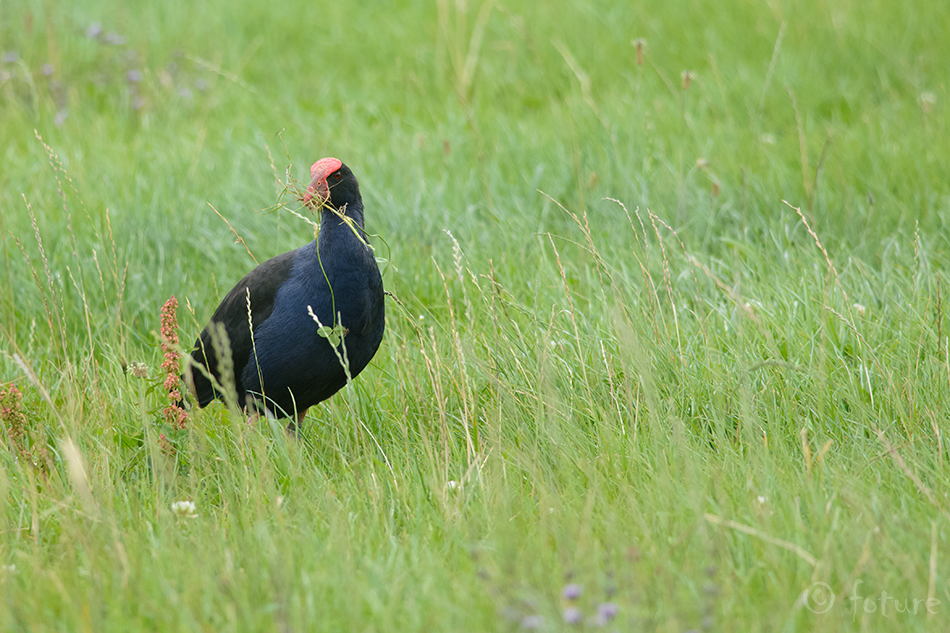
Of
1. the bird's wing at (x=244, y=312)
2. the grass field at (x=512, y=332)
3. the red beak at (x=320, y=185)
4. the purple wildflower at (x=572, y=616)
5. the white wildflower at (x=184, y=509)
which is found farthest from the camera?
the bird's wing at (x=244, y=312)

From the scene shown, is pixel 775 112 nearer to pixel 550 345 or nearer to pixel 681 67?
pixel 681 67

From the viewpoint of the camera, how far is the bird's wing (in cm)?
310

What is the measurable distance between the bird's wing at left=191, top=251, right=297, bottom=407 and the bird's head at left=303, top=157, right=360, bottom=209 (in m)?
0.27

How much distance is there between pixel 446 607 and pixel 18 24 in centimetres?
672

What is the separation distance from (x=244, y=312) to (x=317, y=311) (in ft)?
1.19

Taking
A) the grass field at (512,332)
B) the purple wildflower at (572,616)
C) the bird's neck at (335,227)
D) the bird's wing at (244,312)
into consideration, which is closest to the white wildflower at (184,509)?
the grass field at (512,332)

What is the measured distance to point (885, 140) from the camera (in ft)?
16.1

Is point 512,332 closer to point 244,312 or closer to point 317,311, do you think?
point 317,311

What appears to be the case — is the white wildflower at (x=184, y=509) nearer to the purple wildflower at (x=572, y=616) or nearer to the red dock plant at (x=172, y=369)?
the red dock plant at (x=172, y=369)

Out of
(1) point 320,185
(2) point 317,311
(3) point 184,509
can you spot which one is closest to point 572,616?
(3) point 184,509

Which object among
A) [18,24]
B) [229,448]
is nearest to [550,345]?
[229,448]

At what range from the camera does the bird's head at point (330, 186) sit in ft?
9.57

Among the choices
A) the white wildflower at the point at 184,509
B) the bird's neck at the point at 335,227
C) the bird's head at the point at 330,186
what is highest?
the bird's head at the point at 330,186

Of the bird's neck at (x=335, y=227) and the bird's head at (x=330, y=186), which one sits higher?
the bird's head at (x=330, y=186)
